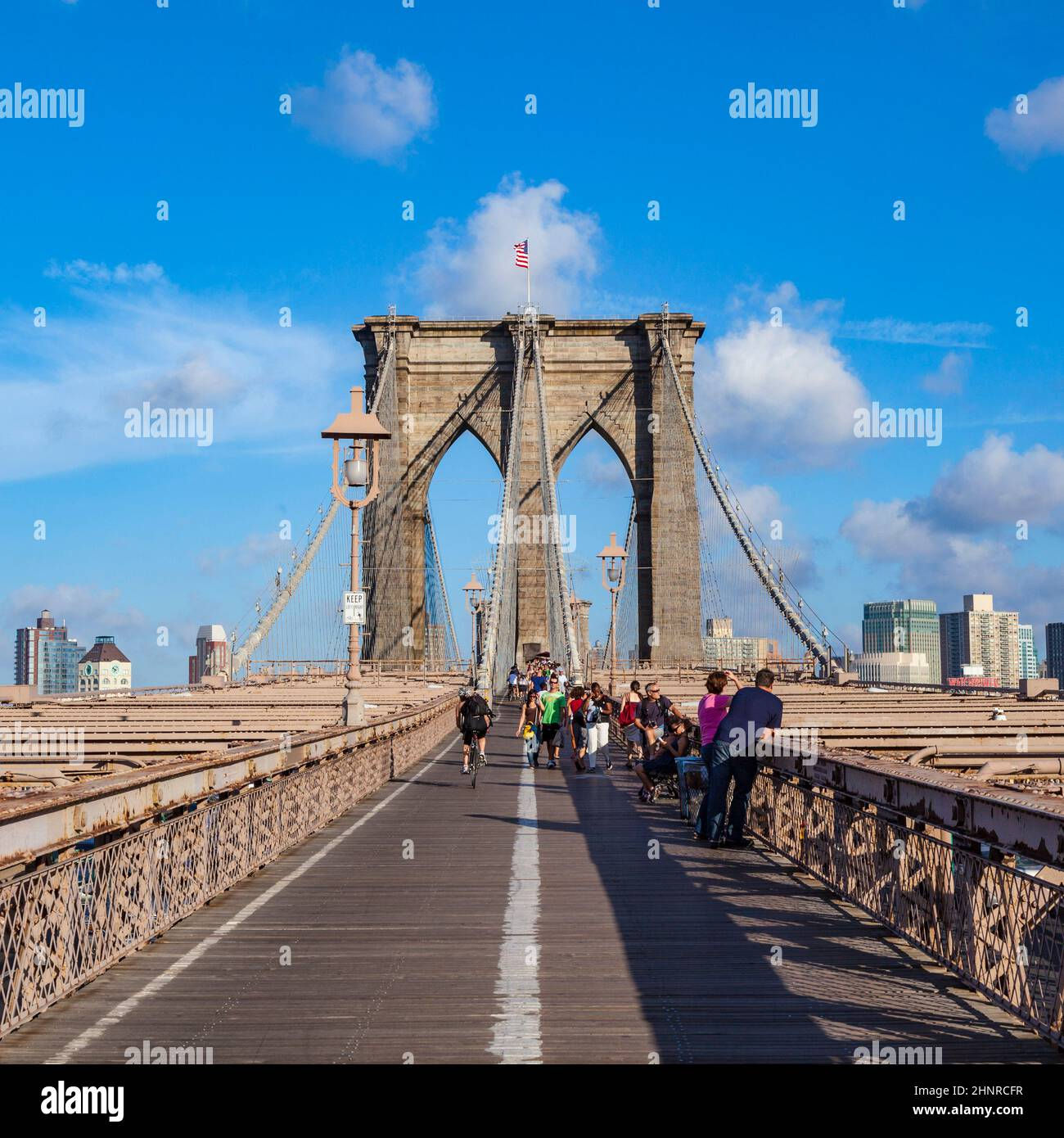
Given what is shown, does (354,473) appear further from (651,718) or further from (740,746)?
(740,746)

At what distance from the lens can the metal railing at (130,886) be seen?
6730 mm

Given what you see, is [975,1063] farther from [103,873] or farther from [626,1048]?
[103,873]

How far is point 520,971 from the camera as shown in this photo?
26.2 ft

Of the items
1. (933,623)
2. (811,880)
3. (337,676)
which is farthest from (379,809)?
(933,623)

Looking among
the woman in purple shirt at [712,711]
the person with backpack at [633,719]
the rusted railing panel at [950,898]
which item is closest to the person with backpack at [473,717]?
the person with backpack at [633,719]

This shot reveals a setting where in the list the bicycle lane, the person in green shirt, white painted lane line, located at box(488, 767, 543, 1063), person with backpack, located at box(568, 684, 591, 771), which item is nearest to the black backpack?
person with backpack, located at box(568, 684, 591, 771)

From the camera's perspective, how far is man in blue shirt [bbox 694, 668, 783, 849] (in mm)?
12656

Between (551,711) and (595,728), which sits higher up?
(551,711)

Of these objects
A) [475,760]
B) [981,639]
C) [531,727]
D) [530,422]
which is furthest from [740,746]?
[981,639]

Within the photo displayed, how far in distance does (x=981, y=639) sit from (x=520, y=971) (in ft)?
429

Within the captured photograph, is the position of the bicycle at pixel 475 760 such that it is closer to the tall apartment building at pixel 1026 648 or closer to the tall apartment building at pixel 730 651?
the tall apartment building at pixel 730 651

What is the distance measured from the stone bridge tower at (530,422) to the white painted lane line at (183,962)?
65.8 m

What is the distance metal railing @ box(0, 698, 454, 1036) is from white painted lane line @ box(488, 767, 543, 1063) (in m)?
2.22
